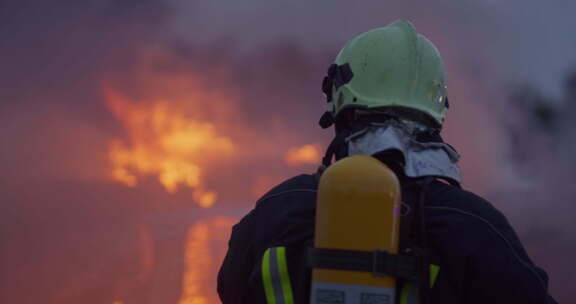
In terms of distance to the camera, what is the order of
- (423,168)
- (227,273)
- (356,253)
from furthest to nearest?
(227,273) → (423,168) → (356,253)

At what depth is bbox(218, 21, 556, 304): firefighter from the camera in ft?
12.8

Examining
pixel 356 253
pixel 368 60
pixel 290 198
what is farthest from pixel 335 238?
pixel 368 60

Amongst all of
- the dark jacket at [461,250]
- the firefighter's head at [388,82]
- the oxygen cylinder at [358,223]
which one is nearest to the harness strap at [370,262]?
the oxygen cylinder at [358,223]

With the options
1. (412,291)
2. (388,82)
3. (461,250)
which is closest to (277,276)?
(412,291)

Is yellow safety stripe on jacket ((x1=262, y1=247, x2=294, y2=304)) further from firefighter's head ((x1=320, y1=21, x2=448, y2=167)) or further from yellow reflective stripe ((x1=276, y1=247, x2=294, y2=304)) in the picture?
firefighter's head ((x1=320, y1=21, x2=448, y2=167))

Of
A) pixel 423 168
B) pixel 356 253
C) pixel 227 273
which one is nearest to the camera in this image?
pixel 356 253

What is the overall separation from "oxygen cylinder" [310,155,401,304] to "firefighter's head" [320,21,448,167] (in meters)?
0.73

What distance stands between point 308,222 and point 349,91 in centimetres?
108

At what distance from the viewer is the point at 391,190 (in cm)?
376

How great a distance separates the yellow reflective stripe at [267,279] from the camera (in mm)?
4148

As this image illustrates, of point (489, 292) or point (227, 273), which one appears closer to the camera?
point (489, 292)

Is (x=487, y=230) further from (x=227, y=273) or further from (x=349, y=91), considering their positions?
(x=227, y=273)

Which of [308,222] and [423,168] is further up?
[423,168]

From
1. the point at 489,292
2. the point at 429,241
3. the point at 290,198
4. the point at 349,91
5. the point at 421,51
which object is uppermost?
the point at 421,51
